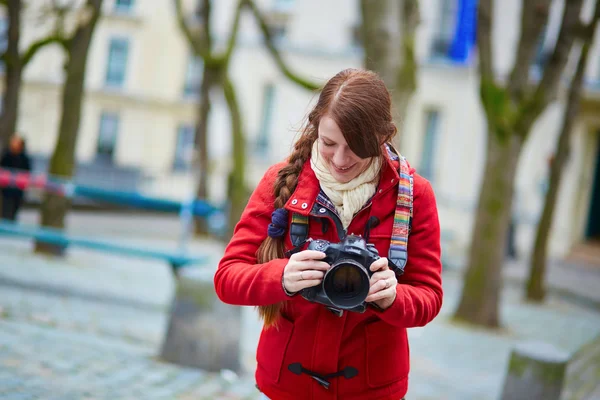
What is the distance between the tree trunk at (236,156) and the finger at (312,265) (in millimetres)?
16686

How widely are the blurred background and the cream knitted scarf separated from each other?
0.32m

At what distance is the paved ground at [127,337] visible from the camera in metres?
6.31

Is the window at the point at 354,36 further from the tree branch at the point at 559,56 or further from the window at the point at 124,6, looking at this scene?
the window at the point at 124,6

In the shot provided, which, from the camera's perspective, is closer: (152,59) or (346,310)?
(346,310)

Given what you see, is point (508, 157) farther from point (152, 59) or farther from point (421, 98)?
point (152, 59)

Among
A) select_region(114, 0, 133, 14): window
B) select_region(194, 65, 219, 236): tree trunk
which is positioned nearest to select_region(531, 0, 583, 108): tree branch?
select_region(194, 65, 219, 236): tree trunk

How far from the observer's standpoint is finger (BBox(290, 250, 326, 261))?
2.45 m

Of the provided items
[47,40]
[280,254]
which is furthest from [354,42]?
[280,254]

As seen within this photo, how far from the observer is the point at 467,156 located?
1083 inches

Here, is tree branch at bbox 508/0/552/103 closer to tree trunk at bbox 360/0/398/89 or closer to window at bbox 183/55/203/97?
tree trunk at bbox 360/0/398/89

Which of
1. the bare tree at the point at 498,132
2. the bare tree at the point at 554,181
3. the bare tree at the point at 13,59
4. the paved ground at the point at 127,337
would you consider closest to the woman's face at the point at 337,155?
the paved ground at the point at 127,337

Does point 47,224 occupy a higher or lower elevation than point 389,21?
lower

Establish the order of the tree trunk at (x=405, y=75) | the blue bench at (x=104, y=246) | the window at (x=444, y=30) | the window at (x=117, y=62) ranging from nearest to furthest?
the tree trunk at (x=405, y=75) < the blue bench at (x=104, y=246) < the window at (x=444, y=30) < the window at (x=117, y=62)

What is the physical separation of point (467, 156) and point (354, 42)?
247 inches
